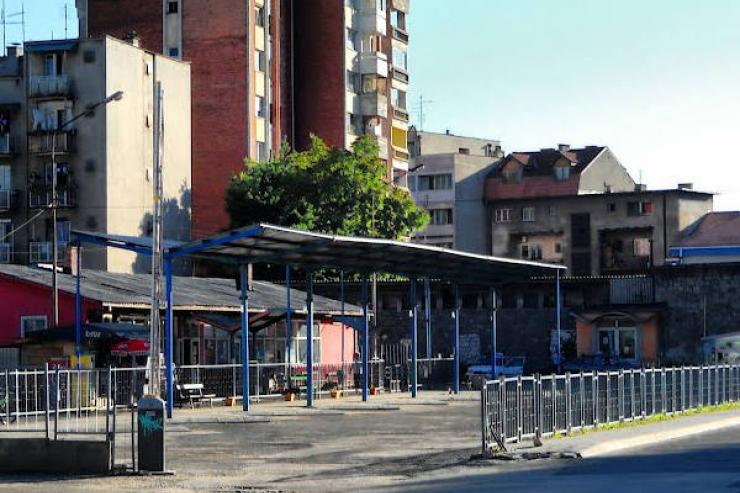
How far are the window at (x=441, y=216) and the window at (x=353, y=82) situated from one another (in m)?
25.0

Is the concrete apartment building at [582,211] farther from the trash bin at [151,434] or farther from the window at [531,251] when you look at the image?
the trash bin at [151,434]

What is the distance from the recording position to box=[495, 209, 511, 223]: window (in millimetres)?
124425

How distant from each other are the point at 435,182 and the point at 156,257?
103 m

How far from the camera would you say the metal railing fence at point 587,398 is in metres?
26.7

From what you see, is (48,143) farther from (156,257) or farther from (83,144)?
(156,257)

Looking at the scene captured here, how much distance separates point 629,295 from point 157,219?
5067cm

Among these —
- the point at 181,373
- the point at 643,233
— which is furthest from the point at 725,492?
the point at 643,233

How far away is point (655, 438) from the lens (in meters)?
31.3

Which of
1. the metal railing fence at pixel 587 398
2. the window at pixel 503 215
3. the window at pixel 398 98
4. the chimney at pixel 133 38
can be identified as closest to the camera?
the metal railing fence at pixel 587 398

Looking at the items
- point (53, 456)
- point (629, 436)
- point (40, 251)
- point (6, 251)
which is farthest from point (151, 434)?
point (6, 251)

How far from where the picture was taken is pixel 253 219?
8662cm

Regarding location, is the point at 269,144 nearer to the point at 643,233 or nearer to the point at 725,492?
the point at 643,233

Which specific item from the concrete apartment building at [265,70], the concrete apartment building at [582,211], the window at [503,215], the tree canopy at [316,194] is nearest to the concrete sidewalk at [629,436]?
the tree canopy at [316,194]

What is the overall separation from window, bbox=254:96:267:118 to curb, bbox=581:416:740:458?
59.8 m
